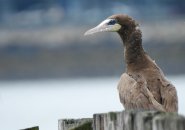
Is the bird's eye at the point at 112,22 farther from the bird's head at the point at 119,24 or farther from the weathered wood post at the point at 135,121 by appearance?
the weathered wood post at the point at 135,121

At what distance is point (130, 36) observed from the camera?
20.0 feet

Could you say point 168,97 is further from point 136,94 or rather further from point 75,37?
point 75,37

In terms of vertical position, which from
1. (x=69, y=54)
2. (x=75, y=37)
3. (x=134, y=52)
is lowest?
(x=134, y=52)

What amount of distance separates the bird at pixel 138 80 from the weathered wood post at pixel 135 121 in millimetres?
1243

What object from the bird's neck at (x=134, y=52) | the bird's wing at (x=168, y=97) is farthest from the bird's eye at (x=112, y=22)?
the bird's wing at (x=168, y=97)

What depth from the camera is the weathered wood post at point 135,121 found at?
3.04 meters

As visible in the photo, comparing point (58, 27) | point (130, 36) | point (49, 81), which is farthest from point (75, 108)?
point (130, 36)

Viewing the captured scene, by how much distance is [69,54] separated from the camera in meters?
11.8

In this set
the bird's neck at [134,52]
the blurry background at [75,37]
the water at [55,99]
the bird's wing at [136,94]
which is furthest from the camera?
the blurry background at [75,37]

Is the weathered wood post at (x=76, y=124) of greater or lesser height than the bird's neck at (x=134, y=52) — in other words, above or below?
below

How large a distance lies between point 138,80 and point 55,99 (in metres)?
6.91

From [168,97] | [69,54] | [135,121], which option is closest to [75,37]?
[69,54]

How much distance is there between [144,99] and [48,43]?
6926mm

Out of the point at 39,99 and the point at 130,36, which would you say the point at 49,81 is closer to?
the point at 39,99
